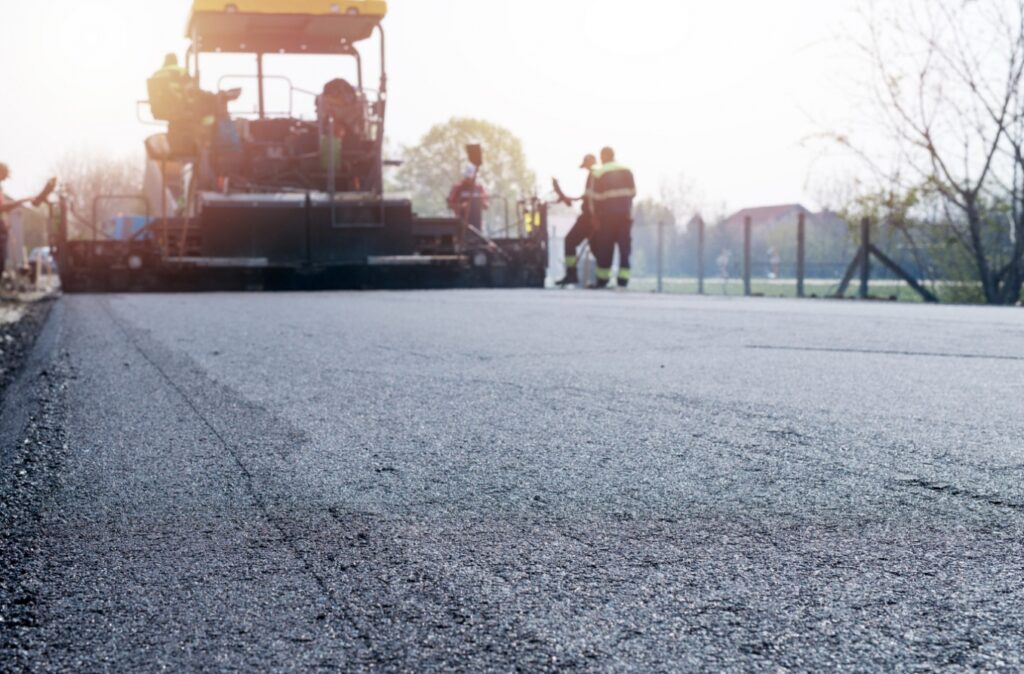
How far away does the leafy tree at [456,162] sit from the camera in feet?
186

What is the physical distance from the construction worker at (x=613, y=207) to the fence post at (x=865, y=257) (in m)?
3.14

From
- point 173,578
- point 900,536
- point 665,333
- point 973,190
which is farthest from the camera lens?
point 973,190

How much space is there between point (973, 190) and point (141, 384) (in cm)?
1349

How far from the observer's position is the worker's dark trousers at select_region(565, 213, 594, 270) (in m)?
18.5

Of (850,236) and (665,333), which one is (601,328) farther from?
(850,236)

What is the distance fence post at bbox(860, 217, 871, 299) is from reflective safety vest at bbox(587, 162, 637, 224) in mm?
3146

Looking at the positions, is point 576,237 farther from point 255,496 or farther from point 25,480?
point 255,496

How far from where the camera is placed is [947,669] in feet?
5.25

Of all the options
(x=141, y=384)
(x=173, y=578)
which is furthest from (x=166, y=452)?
(x=141, y=384)

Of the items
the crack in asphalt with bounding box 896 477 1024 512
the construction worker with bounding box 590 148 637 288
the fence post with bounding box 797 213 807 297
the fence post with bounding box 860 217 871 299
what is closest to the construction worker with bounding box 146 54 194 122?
the construction worker with bounding box 590 148 637 288

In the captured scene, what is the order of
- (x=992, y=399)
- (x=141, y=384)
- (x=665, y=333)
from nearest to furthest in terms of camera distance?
(x=992, y=399), (x=141, y=384), (x=665, y=333)

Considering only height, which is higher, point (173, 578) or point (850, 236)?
point (850, 236)

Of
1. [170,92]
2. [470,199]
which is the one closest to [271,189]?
[170,92]

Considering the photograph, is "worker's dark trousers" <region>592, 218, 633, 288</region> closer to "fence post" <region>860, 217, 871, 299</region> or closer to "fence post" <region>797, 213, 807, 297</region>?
→ "fence post" <region>797, 213, 807, 297</region>
